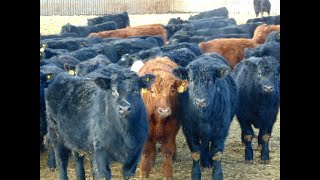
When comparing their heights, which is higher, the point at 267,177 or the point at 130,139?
the point at 130,139

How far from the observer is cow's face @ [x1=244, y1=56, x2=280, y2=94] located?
7.53m

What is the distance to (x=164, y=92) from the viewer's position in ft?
22.2

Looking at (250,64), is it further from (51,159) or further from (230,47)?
(230,47)

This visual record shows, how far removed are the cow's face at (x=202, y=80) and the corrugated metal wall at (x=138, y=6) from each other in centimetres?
715

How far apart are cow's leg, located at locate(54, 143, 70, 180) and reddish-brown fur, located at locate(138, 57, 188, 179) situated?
891 millimetres

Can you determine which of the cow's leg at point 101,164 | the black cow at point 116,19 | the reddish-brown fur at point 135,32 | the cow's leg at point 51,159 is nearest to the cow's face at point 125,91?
the cow's leg at point 101,164

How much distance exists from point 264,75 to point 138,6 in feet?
32.5

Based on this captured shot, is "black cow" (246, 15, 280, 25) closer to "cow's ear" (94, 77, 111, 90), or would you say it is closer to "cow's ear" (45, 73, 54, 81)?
"cow's ear" (45, 73, 54, 81)

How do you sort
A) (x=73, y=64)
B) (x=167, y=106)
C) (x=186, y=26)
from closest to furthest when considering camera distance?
1. (x=167, y=106)
2. (x=73, y=64)
3. (x=186, y=26)
